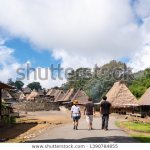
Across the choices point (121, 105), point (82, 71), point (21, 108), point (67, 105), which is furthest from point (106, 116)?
point (67, 105)

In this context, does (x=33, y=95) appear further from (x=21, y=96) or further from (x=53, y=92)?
(x=53, y=92)

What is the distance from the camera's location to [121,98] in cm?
4188

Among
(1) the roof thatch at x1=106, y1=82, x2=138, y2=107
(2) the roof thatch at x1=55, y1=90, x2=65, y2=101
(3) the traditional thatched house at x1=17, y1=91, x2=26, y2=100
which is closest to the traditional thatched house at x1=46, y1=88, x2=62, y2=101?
(2) the roof thatch at x1=55, y1=90, x2=65, y2=101

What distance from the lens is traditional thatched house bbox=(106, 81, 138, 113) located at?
125ft

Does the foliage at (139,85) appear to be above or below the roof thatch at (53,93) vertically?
below

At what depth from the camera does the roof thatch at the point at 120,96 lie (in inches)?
1484

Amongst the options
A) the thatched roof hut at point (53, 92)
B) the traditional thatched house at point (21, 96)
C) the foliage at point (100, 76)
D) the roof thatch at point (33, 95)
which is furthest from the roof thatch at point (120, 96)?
the thatched roof hut at point (53, 92)

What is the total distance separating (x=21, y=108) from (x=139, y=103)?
24.7 m

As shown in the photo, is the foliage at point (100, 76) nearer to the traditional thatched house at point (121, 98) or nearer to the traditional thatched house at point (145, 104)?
the traditional thatched house at point (121, 98)

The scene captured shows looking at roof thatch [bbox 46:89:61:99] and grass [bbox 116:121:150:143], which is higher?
roof thatch [bbox 46:89:61:99]

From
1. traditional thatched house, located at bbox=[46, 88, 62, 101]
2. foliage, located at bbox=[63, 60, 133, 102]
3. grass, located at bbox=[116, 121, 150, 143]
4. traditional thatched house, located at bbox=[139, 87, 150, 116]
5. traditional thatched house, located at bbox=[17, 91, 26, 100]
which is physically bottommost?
grass, located at bbox=[116, 121, 150, 143]

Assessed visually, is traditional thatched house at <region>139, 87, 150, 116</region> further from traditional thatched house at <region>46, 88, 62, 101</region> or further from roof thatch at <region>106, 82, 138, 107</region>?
traditional thatched house at <region>46, 88, 62, 101</region>

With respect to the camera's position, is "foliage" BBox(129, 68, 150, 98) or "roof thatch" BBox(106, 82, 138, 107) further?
"foliage" BBox(129, 68, 150, 98)

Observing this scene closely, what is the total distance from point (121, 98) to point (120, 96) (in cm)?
36
